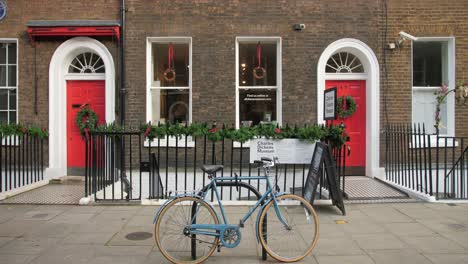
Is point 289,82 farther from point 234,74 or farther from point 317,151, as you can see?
point 317,151

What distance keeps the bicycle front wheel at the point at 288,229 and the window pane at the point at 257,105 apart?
5.55 m

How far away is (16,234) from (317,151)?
484cm

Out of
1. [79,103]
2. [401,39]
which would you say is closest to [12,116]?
[79,103]

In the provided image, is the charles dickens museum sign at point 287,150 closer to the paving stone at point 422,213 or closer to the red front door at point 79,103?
the paving stone at point 422,213

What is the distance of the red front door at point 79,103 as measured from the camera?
34.7 feet

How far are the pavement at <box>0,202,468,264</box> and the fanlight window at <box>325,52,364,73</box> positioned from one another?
12.8 ft

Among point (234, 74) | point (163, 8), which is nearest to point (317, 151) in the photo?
point (234, 74)

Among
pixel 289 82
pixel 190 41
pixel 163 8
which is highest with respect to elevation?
pixel 163 8

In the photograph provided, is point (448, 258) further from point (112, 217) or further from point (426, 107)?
point (426, 107)

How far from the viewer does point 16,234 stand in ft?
20.3

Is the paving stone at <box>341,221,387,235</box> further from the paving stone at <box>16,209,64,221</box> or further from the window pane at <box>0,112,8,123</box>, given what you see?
the window pane at <box>0,112,8,123</box>

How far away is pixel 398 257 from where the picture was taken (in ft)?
17.0

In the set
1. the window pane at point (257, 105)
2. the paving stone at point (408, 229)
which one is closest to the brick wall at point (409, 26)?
the window pane at point (257, 105)

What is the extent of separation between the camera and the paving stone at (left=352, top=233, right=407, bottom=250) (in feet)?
18.4
